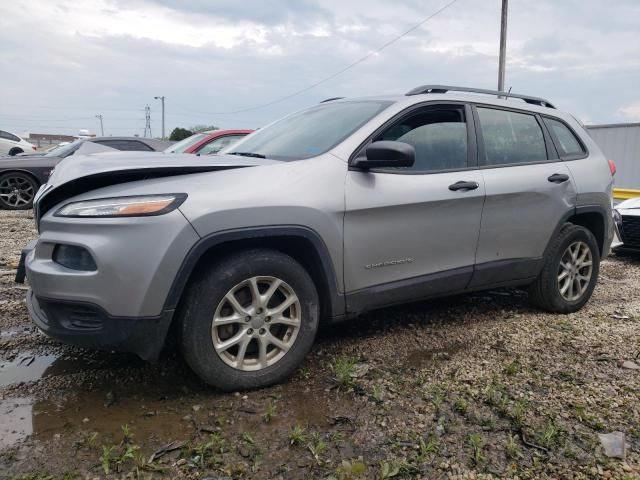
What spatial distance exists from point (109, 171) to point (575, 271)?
3707 millimetres

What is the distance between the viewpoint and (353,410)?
9.18ft

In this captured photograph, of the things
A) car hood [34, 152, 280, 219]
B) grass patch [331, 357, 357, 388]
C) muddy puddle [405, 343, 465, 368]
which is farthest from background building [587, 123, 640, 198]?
car hood [34, 152, 280, 219]

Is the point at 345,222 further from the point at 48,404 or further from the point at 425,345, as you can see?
the point at 48,404

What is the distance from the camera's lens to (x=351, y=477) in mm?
2252

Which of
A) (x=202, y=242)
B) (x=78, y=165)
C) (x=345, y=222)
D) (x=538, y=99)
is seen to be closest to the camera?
(x=202, y=242)

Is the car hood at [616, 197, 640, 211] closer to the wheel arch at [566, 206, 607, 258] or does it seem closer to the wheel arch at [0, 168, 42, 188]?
the wheel arch at [566, 206, 607, 258]

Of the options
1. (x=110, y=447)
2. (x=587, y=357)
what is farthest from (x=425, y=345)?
(x=110, y=447)

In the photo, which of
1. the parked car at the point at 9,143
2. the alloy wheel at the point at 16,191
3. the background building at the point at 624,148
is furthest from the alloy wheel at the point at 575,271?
the parked car at the point at 9,143

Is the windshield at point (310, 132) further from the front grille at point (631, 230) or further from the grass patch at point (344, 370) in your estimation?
the front grille at point (631, 230)

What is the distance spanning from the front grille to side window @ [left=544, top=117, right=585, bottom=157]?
9.72 feet

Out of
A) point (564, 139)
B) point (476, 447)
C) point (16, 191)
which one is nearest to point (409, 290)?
point (476, 447)

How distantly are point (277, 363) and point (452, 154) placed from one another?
1.88 metres

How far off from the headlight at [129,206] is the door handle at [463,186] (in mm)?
1810

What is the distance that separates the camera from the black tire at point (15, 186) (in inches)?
381
